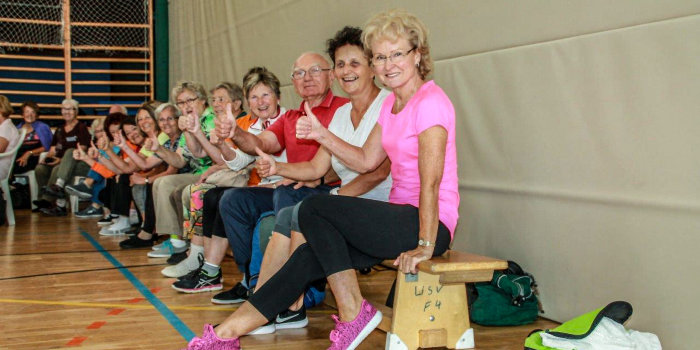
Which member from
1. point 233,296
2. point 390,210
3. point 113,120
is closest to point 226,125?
point 233,296

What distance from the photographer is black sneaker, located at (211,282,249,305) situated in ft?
10.7

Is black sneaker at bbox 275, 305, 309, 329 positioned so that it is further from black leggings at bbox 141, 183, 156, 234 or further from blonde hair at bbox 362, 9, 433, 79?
black leggings at bbox 141, 183, 156, 234

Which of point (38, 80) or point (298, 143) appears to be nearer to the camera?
point (298, 143)

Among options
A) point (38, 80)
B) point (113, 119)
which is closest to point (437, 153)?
point (113, 119)

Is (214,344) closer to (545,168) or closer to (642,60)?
(545,168)

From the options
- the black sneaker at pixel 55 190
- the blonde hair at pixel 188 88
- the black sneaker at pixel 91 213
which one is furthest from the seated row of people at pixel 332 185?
the black sneaker at pixel 55 190

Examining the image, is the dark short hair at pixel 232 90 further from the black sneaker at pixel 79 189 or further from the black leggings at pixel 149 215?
the black sneaker at pixel 79 189

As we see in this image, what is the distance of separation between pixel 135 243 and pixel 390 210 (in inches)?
123

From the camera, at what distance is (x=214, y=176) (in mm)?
3980

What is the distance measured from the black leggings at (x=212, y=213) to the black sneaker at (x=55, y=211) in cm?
392

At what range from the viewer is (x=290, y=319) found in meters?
2.80

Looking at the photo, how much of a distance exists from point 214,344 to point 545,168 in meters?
1.45

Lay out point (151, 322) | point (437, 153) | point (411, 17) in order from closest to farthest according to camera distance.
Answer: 1. point (437, 153)
2. point (411, 17)
3. point (151, 322)

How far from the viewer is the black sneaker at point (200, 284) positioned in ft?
11.5
